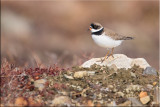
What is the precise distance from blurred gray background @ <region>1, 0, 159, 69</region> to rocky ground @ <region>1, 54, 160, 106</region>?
476 inches

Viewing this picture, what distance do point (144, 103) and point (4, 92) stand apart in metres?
2.85

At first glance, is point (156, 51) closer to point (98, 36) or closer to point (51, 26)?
point (51, 26)

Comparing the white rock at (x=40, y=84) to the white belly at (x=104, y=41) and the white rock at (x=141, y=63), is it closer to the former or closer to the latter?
the white belly at (x=104, y=41)

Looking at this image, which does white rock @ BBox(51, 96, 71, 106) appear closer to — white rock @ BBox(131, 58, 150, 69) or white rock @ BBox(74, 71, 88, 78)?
white rock @ BBox(74, 71, 88, 78)

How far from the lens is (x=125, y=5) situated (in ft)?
78.4

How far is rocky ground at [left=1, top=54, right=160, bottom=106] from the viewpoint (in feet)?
22.1

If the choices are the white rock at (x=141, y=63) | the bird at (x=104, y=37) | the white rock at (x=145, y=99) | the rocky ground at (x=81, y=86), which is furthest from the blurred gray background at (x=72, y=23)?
the white rock at (x=145, y=99)

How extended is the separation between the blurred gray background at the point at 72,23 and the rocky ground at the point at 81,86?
1209cm

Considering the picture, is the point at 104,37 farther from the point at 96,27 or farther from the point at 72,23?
the point at 72,23

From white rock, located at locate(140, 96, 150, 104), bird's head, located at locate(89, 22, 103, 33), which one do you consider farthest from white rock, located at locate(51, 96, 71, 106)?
bird's head, located at locate(89, 22, 103, 33)

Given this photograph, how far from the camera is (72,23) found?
2216 centimetres

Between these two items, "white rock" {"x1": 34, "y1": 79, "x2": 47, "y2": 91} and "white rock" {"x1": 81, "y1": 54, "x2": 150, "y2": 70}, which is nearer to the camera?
"white rock" {"x1": 34, "y1": 79, "x2": 47, "y2": 91}

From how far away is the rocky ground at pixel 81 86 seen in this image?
22.1 ft

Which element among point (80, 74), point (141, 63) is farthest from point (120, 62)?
point (80, 74)
